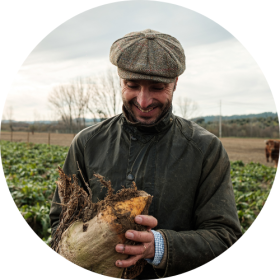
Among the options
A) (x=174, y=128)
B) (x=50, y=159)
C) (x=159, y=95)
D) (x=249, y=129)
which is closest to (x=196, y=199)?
(x=174, y=128)

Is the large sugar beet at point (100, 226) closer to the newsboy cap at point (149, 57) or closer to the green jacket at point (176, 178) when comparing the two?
the green jacket at point (176, 178)

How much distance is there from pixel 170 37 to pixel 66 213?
4.52 feet

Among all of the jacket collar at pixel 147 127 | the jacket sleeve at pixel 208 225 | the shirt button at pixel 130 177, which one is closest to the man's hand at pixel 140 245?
the jacket sleeve at pixel 208 225

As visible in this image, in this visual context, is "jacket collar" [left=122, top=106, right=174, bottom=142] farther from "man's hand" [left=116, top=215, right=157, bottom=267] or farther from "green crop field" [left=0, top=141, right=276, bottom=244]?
"green crop field" [left=0, top=141, right=276, bottom=244]

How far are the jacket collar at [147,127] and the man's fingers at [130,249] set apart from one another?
28.8 inches

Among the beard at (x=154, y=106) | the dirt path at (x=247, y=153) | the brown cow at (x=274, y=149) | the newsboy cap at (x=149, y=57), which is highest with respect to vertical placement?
the newsboy cap at (x=149, y=57)

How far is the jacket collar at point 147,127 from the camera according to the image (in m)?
1.82

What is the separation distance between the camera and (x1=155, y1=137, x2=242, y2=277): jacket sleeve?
159 cm

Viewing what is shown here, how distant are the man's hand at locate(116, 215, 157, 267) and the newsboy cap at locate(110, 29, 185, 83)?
850 millimetres

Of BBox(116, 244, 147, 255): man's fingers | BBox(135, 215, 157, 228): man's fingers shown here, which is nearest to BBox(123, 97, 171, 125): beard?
BBox(135, 215, 157, 228): man's fingers

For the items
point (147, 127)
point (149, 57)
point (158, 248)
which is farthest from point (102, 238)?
point (149, 57)

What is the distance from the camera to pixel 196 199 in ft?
5.90

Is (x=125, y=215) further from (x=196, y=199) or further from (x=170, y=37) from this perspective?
(x=170, y=37)

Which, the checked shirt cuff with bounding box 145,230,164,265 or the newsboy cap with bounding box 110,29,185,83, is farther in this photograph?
the newsboy cap with bounding box 110,29,185,83
